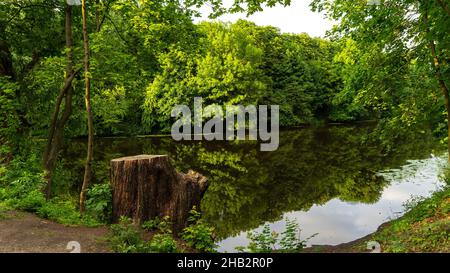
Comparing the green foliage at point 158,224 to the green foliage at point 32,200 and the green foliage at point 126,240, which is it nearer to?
the green foliage at point 126,240

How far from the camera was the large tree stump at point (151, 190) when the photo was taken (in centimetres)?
929

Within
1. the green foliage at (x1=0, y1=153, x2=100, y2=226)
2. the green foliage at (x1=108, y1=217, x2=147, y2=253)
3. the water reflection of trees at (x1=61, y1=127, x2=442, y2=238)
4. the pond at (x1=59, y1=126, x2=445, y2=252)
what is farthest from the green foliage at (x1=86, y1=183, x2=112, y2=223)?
the water reflection of trees at (x1=61, y1=127, x2=442, y2=238)

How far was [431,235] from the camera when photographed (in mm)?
7520

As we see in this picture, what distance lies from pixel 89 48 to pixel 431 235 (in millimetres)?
9565

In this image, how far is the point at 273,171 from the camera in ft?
79.4

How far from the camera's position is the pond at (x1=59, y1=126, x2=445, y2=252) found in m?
14.8

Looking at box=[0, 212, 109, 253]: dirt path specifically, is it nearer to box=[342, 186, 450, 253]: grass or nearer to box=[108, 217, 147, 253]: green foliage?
box=[108, 217, 147, 253]: green foliage

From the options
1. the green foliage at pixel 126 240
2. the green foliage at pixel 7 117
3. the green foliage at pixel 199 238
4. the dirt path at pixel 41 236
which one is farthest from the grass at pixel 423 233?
the green foliage at pixel 7 117

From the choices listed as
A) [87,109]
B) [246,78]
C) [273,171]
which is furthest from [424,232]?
[246,78]

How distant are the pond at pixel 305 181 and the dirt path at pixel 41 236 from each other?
5802mm

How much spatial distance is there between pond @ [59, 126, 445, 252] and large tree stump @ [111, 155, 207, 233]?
394 cm

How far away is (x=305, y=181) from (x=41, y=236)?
1626cm
